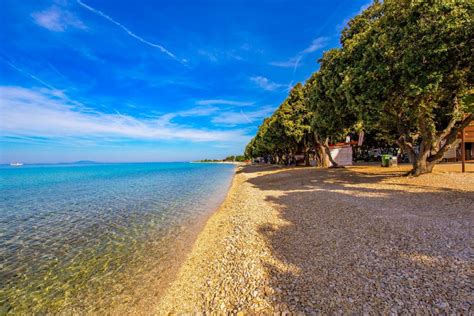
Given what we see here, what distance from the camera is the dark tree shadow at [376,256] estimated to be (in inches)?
140

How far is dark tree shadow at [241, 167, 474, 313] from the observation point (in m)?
3.55

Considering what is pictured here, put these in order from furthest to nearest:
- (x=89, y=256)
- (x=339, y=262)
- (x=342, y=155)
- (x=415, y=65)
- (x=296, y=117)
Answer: (x=342, y=155) → (x=296, y=117) → (x=415, y=65) → (x=89, y=256) → (x=339, y=262)

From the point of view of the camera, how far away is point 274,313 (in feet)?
12.1

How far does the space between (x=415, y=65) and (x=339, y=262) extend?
10.1 metres

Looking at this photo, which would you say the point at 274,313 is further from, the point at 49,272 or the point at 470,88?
the point at 470,88

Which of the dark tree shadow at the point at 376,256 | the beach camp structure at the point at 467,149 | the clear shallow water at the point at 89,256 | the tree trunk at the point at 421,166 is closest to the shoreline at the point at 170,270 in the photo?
the clear shallow water at the point at 89,256

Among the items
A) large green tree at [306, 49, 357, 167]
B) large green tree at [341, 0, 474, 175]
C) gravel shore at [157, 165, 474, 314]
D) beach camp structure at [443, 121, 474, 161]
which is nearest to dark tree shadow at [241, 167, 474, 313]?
gravel shore at [157, 165, 474, 314]

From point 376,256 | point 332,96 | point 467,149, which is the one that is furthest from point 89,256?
point 467,149

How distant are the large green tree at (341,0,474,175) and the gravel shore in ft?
17.0

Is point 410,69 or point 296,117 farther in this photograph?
point 296,117

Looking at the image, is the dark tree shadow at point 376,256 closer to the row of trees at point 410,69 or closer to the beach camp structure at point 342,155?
the row of trees at point 410,69

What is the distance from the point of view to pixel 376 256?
493cm

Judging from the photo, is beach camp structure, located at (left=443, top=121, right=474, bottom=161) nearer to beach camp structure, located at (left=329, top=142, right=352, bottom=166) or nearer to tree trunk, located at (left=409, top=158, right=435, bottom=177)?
tree trunk, located at (left=409, top=158, right=435, bottom=177)

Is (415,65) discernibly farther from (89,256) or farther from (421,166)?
(89,256)
